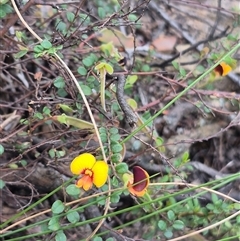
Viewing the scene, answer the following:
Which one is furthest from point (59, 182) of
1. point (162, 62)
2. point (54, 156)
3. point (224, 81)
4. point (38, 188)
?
point (224, 81)

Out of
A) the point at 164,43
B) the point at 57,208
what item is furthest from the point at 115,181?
the point at 164,43

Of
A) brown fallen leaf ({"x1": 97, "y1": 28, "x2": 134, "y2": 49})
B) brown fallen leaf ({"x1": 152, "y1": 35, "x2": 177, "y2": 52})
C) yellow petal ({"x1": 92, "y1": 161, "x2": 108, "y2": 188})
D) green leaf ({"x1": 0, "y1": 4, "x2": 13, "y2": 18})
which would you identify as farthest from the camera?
brown fallen leaf ({"x1": 152, "y1": 35, "x2": 177, "y2": 52})

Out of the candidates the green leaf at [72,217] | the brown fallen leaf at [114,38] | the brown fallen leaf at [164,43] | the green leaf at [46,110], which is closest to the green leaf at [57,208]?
the green leaf at [72,217]

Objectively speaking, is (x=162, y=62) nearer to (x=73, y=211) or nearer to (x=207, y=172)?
(x=207, y=172)

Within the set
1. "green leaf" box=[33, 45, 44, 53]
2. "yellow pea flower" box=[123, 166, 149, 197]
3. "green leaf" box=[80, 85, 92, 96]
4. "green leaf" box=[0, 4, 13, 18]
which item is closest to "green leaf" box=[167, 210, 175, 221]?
"yellow pea flower" box=[123, 166, 149, 197]

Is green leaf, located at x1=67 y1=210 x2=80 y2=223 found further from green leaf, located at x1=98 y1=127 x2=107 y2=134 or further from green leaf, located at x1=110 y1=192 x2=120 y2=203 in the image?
green leaf, located at x1=98 y1=127 x2=107 y2=134

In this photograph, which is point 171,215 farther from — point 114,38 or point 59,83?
point 114,38

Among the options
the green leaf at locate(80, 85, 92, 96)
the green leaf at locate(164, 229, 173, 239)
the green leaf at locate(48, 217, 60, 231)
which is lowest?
the green leaf at locate(164, 229, 173, 239)
